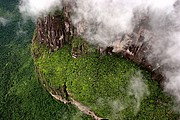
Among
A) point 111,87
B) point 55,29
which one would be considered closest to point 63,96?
point 111,87

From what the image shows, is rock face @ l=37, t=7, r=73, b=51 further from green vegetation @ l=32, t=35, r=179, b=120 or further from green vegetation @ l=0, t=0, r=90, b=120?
green vegetation @ l=0, t=0, r=90, b=120

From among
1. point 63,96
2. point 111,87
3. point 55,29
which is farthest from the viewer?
point 55,29

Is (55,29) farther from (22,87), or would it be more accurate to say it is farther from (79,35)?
(22,87)

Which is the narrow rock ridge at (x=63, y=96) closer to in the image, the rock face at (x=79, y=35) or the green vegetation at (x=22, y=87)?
the green vegetation at (x=22, y=87)

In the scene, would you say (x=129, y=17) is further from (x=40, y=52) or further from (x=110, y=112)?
(x=40, y=52)

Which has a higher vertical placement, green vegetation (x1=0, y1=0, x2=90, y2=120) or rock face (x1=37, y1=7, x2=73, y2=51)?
rock face (x1=37, y1=7, x2=73, y2=51)

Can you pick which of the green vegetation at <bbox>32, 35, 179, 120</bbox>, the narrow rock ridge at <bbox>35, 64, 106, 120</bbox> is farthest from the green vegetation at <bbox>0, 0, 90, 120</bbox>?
the green vegetation at <bbox>32, 35, 179, 120</bbox>

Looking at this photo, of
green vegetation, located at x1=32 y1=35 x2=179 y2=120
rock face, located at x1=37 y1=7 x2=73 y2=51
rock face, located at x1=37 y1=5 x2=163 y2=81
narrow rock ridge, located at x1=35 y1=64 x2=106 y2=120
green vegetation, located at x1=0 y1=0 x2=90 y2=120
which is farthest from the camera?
green vegetation, located at x1=0 y1=0 x2=90 y2=120

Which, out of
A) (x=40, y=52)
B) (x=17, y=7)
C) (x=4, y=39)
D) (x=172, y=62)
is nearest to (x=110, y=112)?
(x=172, y=62)
